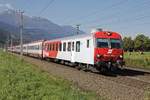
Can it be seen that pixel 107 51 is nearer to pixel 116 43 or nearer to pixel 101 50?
pixel 101 50

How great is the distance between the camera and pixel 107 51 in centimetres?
2506

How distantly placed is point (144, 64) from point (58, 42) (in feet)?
29.9

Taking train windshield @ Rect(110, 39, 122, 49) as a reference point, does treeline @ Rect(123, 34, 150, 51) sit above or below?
above

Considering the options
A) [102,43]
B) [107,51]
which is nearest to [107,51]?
[107,51]

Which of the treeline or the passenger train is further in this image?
the treeline

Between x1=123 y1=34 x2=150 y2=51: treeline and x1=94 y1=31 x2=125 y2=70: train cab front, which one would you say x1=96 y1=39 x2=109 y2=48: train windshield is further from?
x1=123 y1=34 x2=150 y2=51: treeline

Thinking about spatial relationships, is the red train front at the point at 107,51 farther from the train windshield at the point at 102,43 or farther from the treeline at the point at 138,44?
the treeline at the point at 138,44

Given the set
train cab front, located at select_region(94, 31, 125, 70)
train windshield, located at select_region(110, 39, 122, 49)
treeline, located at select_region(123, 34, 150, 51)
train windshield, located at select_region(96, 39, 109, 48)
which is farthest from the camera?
treeline, located at select_region(123, 34, 150, 51)

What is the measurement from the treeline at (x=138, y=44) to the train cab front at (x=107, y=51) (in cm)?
11267

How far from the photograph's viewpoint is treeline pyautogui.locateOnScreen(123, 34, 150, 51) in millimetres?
139125

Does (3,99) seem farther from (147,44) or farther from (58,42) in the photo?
(147,44)

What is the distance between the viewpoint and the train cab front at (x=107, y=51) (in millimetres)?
24688

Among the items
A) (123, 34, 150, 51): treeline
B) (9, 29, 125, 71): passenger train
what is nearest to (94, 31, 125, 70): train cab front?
(9, 29, 125, 71): passenger train

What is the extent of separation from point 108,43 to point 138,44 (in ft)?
386
